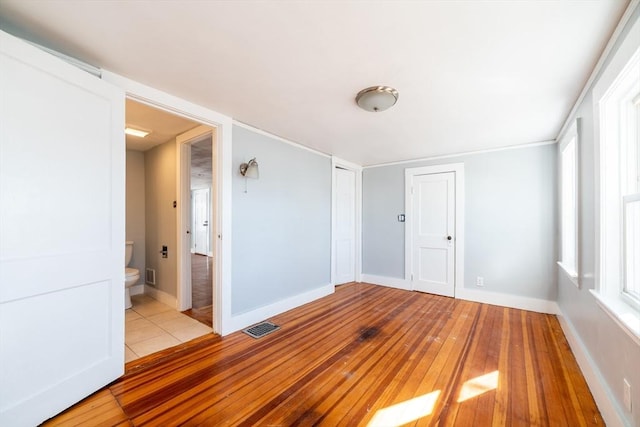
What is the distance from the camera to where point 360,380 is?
72.1 inches

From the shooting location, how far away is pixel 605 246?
151 cm

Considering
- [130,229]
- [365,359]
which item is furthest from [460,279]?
[130,229]

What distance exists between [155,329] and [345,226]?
3002 mm

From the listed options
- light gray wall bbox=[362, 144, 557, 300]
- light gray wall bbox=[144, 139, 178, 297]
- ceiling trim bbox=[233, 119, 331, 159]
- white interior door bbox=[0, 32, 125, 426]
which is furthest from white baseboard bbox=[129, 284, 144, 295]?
light gray wall bbox=[362, 144, 557, 300]

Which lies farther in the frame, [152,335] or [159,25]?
[152,335]

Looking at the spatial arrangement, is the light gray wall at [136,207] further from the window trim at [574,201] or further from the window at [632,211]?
the window trim at [574,201]

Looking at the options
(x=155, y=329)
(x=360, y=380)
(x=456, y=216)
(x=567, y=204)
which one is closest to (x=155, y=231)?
(x=155, y=329)

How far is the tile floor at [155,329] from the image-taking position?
2.24 meters

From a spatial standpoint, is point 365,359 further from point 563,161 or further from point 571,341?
point 563,161

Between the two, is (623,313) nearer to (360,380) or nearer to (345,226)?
(360,380)

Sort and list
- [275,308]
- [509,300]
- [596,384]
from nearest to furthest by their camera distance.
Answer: [596,384] < [275,308] < [509,300]

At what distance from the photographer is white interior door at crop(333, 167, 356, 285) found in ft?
14.4

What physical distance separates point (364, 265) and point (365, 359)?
2666mm

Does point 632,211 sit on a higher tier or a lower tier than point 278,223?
higher
